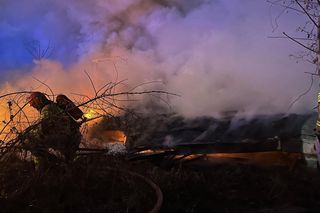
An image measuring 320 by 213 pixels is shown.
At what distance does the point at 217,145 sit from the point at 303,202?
211 centimetres

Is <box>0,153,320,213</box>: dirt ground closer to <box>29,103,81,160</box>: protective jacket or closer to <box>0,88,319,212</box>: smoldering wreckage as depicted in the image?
<box>0,88,319,212</box>: smoldering wreckage

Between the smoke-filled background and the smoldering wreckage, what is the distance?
0.70 metres

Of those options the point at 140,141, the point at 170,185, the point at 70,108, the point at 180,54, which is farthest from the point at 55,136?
the point at 180,54

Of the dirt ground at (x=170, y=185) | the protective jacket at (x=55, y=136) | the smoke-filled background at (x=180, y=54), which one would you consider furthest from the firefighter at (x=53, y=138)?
the smoke-filled background at (x=180, y=54)

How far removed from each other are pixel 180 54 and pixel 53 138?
26.1 feet

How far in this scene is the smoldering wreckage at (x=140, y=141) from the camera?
4.74 m

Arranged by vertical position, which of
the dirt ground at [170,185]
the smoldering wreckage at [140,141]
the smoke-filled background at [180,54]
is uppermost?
the smoke-filled background at [180,54]

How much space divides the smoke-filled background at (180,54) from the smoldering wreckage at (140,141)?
2.29ft

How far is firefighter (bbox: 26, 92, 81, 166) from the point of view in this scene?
182 inches

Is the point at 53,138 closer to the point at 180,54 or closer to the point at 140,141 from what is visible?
the point at 140,141

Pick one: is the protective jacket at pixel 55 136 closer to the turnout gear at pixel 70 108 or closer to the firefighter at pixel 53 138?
the firefighter at pixel 53 138

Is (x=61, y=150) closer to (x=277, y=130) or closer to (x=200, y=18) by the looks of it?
(x=277, y=130)

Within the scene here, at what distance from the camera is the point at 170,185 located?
6.20 m

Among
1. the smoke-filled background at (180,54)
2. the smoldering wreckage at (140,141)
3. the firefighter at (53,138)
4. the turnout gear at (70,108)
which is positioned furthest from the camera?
the smoke-filled background at (180,54)
